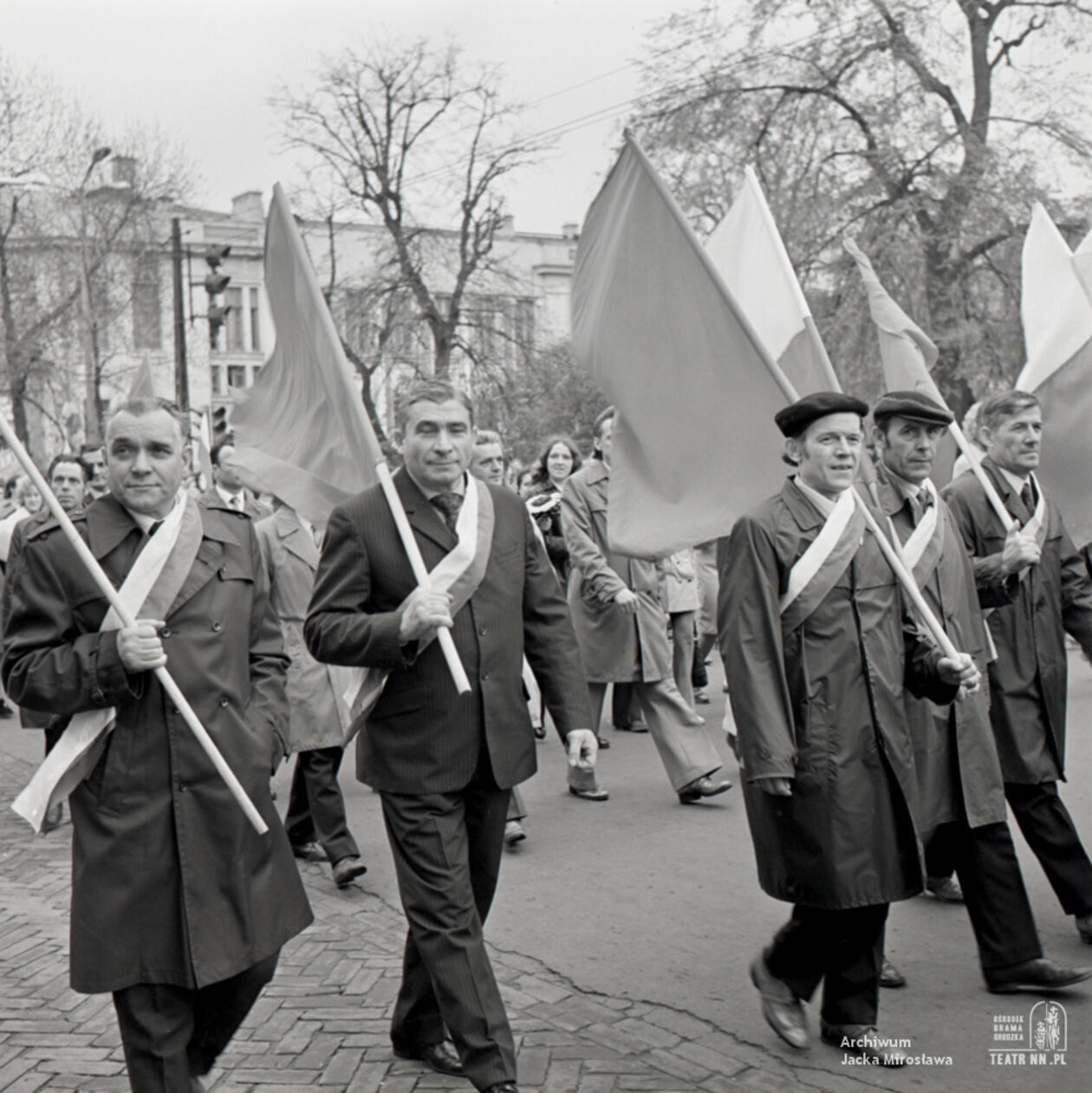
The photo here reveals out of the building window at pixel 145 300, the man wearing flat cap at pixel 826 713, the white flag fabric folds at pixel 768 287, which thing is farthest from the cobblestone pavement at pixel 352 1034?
the building window at pixel 145 300

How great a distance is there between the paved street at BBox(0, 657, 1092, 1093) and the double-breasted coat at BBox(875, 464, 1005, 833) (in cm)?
59

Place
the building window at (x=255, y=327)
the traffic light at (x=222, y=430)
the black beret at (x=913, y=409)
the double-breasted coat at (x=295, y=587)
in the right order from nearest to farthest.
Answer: the black beret at (x=913, y=409) < the traffic light at (x=222, y=430) < the double-breasted coat at (x=295, y=587) < the building window at (x=255, y=327)

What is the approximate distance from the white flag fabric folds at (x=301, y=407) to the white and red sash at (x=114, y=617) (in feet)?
3.10

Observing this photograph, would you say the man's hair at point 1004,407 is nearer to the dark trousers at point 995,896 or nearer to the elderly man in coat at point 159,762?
the dark trousers at point 995,896

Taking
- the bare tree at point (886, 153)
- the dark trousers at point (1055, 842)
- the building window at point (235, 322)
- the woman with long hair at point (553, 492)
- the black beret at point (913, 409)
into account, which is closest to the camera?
the black beret at point (913, 409)

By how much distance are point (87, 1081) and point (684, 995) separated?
1810 mm

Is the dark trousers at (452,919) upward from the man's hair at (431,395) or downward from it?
downward

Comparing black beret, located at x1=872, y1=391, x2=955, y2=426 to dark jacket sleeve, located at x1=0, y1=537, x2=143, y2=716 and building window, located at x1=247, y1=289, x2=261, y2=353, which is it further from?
building window, located at x1=247, y1=289, x2=261, y2=353

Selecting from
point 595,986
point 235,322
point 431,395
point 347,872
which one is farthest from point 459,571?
point 235,322

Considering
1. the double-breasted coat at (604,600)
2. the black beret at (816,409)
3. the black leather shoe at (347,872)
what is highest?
the black beret at (816,409)

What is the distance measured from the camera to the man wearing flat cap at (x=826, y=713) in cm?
403

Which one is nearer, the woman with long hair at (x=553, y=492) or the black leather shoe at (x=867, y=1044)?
the black leather shoe at (x=867, y=1044)

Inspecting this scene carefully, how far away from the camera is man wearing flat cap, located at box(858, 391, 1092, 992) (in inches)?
180

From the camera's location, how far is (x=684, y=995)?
4766 millimetres
